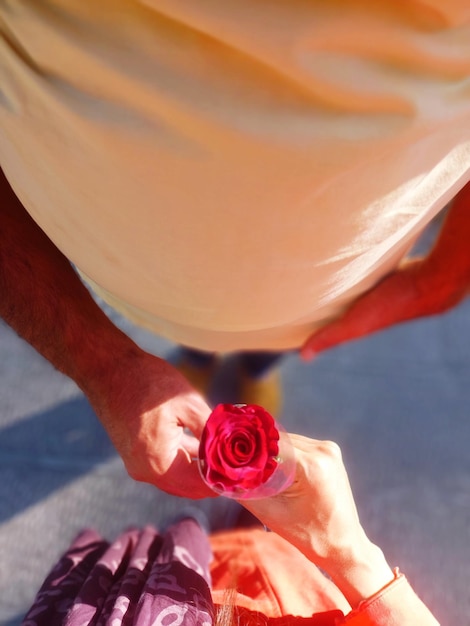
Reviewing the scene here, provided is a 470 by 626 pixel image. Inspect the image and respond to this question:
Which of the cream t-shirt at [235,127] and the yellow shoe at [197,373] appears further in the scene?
the yellow shoe at [197,373]

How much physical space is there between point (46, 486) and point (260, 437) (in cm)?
68

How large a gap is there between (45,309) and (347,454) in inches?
26.3

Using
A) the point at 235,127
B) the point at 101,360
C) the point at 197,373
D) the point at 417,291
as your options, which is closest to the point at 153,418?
the point at 101,360

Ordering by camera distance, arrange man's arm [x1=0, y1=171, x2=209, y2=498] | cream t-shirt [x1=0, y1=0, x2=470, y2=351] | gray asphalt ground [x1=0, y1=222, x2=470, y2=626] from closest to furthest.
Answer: cream t-shirt [x1=0, y1=0, x2=470, y2=351] < man's arm [x1=0, y1=171, x2=209, y2=498] < gray asphalt ground [x1=0, y1=222, x2=470, y2=626]

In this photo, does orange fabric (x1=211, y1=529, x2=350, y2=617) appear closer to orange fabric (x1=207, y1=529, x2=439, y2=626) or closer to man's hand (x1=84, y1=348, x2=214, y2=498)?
orange fabric (x1=207, y1=529, x2=439, y2=626)

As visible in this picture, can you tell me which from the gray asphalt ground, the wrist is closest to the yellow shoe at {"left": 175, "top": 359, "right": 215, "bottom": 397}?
the gray asphalt ground

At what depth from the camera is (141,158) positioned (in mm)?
436

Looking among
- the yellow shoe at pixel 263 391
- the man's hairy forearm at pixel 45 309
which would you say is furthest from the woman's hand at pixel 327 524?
the yellow shoe at pixel 263 391

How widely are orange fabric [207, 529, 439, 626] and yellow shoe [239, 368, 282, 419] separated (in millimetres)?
351

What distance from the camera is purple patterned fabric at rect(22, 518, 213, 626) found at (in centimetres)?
57

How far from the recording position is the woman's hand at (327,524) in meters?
0.56

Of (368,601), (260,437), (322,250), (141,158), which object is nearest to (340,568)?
(368,601)

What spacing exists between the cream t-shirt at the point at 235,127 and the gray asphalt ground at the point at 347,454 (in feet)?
2.07

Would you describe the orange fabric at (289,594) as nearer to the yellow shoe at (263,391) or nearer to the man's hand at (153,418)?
the man's hand at (153,418)
